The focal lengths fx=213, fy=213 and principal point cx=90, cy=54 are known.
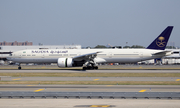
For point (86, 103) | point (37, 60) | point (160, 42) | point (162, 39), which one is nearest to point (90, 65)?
point (37, 60)

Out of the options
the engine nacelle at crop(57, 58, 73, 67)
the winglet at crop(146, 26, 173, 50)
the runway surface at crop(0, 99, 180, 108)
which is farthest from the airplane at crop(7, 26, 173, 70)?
the runway surface at crop(0, 99, 180, 108)

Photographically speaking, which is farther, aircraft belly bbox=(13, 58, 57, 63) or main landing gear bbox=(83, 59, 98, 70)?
aircraft belly bbox=(13, 58, 57, 63)

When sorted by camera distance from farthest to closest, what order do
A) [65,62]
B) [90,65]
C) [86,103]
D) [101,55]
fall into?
1. [101,55]
2. [90,65]
3. [65,62]
4. [86,103]

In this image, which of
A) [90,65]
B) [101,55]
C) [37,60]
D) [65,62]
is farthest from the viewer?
[37,60]

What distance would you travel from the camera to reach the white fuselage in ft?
153

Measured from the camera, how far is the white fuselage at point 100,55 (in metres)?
46.7

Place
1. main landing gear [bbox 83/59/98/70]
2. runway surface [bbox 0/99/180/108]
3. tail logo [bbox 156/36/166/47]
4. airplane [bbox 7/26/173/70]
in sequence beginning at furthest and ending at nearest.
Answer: tail logo [bbox 156/36/166/47] → airplane [bbox 7/26/173/70] → main landing gear [bbox 83/59/98/70] → runway surface [bbox 0/99/180/108]

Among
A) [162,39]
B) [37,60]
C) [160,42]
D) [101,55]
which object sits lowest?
[37,60]

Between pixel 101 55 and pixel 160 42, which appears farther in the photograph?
pixel 160 42

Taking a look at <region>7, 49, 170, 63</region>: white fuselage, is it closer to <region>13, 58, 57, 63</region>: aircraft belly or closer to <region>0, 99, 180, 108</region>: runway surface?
<region>13, 58, 57, 63</region>: aircraft belly

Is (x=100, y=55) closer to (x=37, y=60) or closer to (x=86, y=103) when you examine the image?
(x=37, y=60)

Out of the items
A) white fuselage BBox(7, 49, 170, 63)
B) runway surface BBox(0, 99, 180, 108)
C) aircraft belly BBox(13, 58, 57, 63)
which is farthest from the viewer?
aircraft belly BBox(13, 58, 57, 63)

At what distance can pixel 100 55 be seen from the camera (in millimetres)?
47094

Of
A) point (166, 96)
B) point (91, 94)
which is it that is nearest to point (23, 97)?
point (91, 94)
